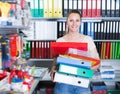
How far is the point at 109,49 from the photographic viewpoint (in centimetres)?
329

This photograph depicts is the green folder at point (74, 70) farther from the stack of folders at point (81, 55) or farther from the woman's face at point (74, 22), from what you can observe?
the woman's face at point (74, 22)

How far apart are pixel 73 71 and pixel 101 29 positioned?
163cm

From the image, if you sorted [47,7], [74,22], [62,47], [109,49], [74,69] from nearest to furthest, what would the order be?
[74,69] < [62,47] < [74,22] < [47,7] < [109,49]

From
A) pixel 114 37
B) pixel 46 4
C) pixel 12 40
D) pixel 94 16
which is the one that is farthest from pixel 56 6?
pixel 12 40

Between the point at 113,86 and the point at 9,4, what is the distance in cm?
252

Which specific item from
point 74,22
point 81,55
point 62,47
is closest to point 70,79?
point 81,55

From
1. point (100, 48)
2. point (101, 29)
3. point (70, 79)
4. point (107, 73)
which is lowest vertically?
point (107, 73)

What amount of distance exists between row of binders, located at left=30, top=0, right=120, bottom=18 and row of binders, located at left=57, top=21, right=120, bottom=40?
0.40 ft

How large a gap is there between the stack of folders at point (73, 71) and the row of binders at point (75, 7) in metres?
1.54

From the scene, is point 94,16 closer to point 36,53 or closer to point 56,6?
point 56,6

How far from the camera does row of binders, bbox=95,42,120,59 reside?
3.29m

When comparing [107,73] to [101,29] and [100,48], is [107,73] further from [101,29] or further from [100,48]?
[101,29]

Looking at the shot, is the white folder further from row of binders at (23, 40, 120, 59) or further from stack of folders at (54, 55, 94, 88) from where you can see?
row of binders at (23, 40, 120, 59)

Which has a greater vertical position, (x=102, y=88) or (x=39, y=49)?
(x=39, y=49)
